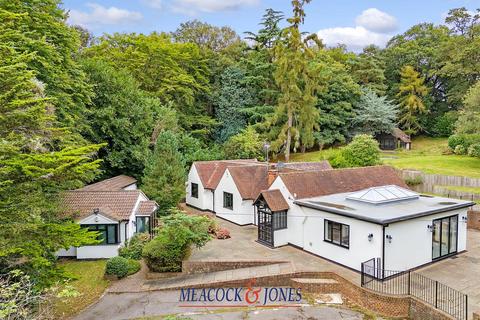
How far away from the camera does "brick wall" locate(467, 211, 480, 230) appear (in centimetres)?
2067

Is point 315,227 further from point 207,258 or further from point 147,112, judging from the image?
point 147,112

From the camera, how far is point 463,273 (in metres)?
14.4

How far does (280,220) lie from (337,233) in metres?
3.33

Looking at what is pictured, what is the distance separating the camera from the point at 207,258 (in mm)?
16688

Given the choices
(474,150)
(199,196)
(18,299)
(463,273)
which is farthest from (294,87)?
(18,299)

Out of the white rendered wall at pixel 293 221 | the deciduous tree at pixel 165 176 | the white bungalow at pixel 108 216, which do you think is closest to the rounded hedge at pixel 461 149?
the white rendered wall at pixel 293 221

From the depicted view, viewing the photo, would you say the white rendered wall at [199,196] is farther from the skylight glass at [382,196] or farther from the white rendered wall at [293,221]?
the skylight glass at [382,196]

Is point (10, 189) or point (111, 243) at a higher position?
point (10, 189)

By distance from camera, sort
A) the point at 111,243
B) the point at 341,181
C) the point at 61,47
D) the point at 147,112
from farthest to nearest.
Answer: the point at 147,112, the point at 61,47, the point at 341,181, the point at 111,243

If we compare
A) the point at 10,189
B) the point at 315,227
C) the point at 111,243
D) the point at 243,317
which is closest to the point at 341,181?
the point at 315,227

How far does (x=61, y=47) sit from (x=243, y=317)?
777 inches

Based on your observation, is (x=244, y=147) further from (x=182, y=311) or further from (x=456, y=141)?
(x=182, y=311)

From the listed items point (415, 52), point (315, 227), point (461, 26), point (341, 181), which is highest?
point (461, 26)

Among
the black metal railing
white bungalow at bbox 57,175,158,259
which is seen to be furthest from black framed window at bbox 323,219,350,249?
white bungalow at bbox 57,175,158,259
